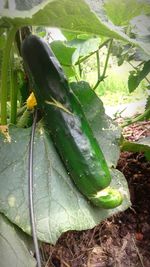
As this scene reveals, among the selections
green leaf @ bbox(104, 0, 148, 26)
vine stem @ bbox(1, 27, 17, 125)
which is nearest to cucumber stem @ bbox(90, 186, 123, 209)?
vine stem @ bbox(1, 27, 17, 125)

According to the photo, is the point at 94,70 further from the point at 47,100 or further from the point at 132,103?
the point at 47,100

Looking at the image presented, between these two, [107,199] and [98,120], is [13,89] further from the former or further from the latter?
[107,199]

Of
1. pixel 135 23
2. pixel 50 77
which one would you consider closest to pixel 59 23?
pixel 50 77

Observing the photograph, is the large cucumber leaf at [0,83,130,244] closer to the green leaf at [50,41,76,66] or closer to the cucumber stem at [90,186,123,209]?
the cucumber stem at [90,186,123,209]

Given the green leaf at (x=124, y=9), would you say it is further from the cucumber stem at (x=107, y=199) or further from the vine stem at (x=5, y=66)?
the cucumber stem at (x=107, y=199)

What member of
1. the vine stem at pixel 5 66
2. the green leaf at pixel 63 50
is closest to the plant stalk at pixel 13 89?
the vine stem at pixel 5 66
